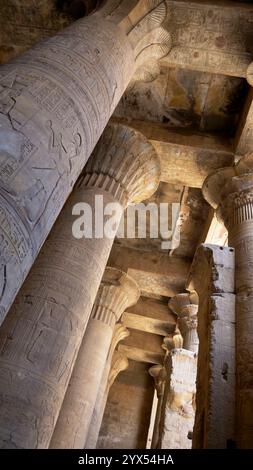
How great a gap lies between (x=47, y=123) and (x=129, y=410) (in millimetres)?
10811

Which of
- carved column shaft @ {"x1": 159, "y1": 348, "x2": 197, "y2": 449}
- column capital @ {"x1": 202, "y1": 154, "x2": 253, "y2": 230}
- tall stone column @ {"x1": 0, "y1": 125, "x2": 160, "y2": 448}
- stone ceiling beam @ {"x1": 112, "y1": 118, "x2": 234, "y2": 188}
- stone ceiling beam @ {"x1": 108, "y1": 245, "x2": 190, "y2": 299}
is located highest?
stone ceiling beam @ {"x1": 108, "y1": 245, "x2": 190, "y2": 299}

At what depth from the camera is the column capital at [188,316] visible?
26.2 ft

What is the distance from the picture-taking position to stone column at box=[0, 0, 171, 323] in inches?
85.4

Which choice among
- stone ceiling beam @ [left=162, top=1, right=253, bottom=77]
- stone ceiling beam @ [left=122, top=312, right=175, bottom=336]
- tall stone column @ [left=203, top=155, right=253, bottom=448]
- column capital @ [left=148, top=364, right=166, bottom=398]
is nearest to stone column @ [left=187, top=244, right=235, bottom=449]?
tall stone column @ [left=203, top=155, right=253, bottom=448]

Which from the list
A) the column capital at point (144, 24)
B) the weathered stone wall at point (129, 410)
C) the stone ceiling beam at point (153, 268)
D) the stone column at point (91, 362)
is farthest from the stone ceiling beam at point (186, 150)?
the weathered stone wall at point (129, 410)

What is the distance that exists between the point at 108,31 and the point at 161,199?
173 inches

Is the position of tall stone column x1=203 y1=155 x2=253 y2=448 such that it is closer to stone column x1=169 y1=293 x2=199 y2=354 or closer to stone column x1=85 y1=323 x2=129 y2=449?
stone column x1=169 y1=293 x2=199 y2=354

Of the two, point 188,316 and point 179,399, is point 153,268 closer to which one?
point 188,316

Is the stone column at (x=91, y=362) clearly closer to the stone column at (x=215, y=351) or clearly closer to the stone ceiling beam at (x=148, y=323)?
the stone ceiling beam at (x=148, y=323)

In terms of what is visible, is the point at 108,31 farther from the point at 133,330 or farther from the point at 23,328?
the point at 133,330

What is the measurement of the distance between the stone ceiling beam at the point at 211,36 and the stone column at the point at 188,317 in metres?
4.53

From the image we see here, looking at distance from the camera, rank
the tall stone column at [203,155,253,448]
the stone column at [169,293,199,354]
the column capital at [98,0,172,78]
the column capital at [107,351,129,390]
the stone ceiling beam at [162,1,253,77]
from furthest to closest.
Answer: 1. the column capital at [107,351,129,390]
2. the stone column at [169,293,199,354]
3. the stone ceiling beam at [162,1,253,77]
4. the column capital at [98,0,172,78]
5. the tall stone column at [203,155,253,448]

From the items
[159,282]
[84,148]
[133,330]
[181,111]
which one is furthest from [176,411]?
[84,148]

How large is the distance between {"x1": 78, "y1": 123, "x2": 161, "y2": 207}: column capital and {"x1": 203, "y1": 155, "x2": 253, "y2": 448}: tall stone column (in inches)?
37.0
